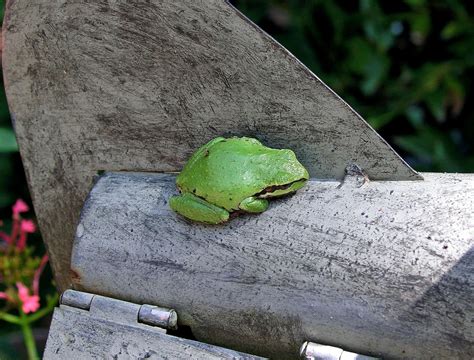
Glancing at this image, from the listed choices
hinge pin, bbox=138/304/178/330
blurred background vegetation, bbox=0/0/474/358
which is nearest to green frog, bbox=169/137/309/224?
hinge pin, bbox=138/304/178/330

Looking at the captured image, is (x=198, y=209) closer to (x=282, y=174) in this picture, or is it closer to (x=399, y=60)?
(x=282, y=174)

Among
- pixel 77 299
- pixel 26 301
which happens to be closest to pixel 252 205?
pixel 77 299

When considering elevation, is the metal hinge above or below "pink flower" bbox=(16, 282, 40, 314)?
above

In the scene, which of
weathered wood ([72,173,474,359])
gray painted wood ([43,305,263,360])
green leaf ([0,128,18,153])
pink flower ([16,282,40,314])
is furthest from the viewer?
green leaf ([0,128,18,153])

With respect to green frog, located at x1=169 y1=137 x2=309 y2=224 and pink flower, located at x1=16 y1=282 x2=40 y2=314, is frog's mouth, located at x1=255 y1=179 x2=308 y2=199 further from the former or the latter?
pink flower, located at x1=16 y1=282 x2=40 y2=314

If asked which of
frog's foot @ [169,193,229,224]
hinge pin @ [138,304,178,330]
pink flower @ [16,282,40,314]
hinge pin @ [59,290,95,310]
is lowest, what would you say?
pink flower @ [16,282,40,314]

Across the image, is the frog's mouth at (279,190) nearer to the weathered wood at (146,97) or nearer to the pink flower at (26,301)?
the weathered wood at (146,97)

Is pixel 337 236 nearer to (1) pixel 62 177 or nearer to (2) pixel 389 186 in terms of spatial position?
(2) pixel 389 186
